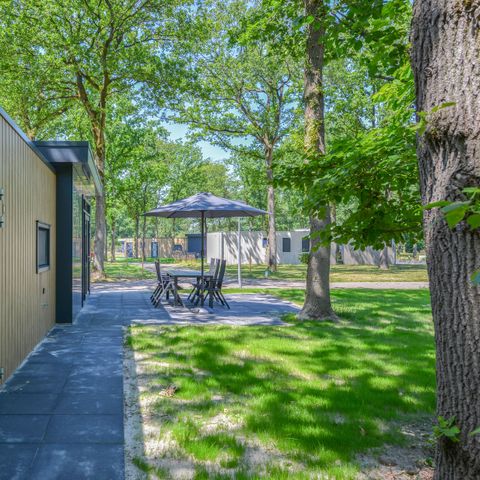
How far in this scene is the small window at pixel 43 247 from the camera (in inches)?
260

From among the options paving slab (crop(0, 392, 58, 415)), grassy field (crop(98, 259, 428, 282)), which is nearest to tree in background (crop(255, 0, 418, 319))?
paving slab (crop(0, 392, 58, 415))

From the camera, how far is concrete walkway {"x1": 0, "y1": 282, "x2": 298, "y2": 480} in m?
2.95

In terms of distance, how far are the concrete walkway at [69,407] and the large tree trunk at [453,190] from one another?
1.93 metres

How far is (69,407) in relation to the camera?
4012mm

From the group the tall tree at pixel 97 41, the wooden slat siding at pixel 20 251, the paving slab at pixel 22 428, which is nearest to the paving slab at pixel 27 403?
the paving slab at pixel 22 428

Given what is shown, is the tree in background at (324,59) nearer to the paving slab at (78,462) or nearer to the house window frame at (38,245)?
→ the paving slab at (78,462)

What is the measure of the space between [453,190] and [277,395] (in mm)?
2814

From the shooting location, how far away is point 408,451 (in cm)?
324

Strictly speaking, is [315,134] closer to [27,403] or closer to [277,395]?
[277,395]

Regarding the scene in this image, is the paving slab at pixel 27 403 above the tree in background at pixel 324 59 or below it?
below

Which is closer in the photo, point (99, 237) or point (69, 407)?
point (69, 407)

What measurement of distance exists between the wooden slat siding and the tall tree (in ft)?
32.1

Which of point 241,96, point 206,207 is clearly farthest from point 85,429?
point 241,96

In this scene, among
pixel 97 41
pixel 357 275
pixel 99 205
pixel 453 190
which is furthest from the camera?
pixel 357 275
